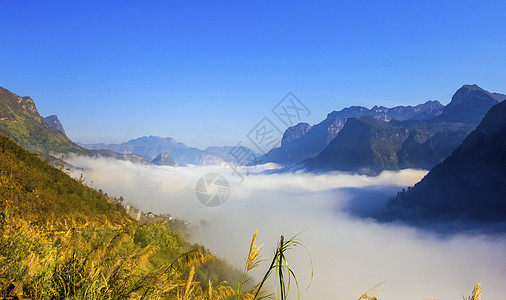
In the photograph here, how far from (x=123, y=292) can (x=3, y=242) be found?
6.73 metres

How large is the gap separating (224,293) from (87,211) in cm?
5039

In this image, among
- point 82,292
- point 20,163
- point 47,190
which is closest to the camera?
point 82,292

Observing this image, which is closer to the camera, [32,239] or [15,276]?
[15,276]

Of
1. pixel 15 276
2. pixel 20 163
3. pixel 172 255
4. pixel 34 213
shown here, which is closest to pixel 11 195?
pixel 34 213

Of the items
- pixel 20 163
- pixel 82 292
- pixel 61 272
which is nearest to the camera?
pixel 82 292

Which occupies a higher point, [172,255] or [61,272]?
[61,272]

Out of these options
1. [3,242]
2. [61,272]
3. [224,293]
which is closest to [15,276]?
[61,272]

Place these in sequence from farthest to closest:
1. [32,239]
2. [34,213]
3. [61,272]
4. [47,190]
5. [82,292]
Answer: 1. [47,190]
2. [34,213]
3. [32,239]
4. [61,272]
5. [82,292]

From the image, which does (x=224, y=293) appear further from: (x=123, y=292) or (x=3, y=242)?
(x=3, y=242)

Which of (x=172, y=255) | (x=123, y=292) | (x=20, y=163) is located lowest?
(x=172, y=255)

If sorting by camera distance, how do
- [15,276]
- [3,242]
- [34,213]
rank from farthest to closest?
1. [34,213]
2. [3,242]
3. [15,276]

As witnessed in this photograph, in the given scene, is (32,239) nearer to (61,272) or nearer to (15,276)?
(15,276)

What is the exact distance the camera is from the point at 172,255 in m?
39.6

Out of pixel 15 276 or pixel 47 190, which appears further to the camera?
pixel 47 190
